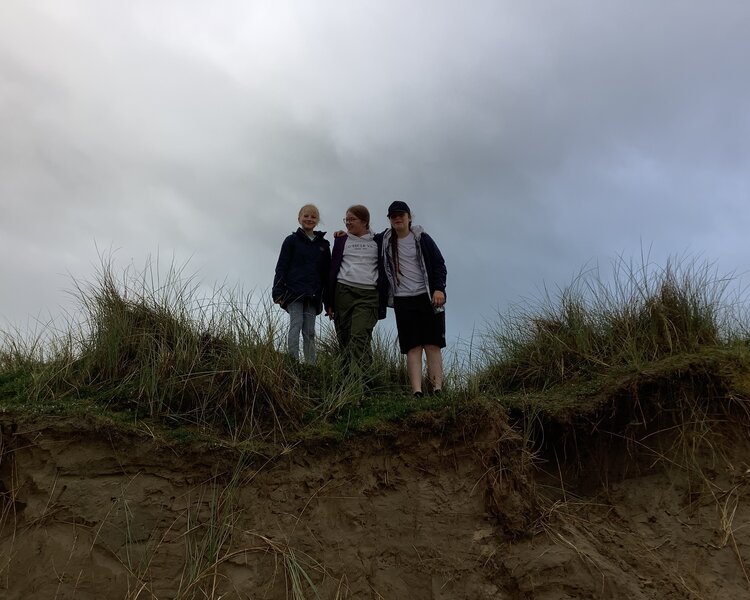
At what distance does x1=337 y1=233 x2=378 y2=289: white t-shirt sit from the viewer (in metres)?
Answer: 5.98

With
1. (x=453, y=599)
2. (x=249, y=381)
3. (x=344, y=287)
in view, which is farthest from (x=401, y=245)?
(x=453, y=599)

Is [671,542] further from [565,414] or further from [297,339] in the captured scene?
[297,339]

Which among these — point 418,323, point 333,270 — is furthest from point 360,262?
point 418,323

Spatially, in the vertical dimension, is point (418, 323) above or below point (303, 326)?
below

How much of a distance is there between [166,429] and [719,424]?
4353 millimetres

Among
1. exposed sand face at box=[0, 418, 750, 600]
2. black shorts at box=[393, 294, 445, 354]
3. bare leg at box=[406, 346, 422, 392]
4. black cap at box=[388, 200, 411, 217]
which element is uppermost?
black cap at box=[388, 200, 411, 217]

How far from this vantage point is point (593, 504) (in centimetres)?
496

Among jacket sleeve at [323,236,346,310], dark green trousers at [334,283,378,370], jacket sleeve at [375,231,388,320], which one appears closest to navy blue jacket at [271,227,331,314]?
jacket sleeve at [323,236,346,310]

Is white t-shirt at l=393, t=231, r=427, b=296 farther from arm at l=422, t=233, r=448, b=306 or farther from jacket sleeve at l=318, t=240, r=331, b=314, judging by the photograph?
jacket sleeve at l=318, t=240, r=331, b=314

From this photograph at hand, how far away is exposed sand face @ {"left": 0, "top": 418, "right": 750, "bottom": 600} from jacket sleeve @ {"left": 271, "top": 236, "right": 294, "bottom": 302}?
6.33 feet

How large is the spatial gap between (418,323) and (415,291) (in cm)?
32

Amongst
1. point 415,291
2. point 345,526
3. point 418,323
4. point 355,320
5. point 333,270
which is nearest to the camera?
point 345,526

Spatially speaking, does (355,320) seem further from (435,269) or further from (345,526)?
(345,526)

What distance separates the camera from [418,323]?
221 inches
